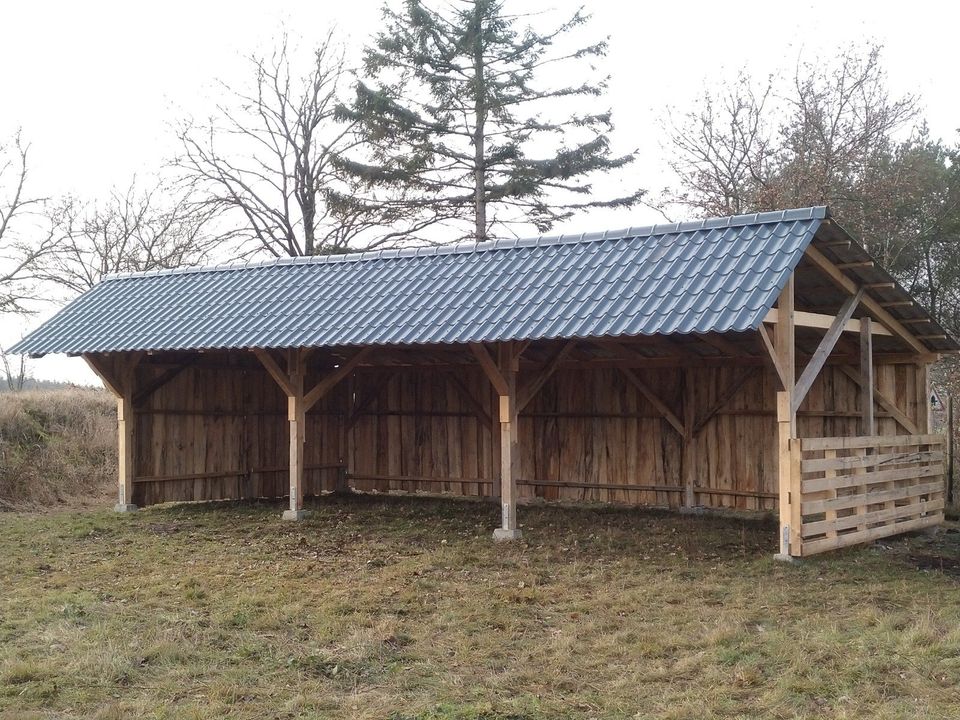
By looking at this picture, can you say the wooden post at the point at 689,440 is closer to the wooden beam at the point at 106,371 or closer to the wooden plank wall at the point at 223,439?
the wooden plank wall at the point at 223,439

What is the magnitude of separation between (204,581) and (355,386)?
7401 millimetres

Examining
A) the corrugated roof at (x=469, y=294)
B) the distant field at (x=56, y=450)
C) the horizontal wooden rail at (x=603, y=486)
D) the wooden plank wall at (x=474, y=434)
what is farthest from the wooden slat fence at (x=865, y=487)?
the distant field at (x=56, y=450)

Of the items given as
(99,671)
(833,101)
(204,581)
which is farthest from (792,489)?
(833,101)

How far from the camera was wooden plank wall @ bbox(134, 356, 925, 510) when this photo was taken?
12.1m

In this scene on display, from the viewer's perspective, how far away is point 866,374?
1047cm

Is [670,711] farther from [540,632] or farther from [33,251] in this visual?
[33,251]

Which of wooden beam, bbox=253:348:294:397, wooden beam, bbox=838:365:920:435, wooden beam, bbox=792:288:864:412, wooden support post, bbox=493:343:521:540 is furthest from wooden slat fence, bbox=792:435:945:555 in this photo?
wooden beam, bbox=253:348:294:397

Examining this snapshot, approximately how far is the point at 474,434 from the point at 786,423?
638cm

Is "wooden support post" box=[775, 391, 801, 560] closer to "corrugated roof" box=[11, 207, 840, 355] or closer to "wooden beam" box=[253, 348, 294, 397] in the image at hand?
"corrugated roof" box=[11, 207, 840, 355]

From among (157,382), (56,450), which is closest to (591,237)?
(157,382)

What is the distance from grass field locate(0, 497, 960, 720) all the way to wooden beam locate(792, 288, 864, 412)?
60.9 inches

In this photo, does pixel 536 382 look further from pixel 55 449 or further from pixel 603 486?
pixel 55 449

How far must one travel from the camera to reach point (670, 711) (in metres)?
5.01

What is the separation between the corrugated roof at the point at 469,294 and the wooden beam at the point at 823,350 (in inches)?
39.1
